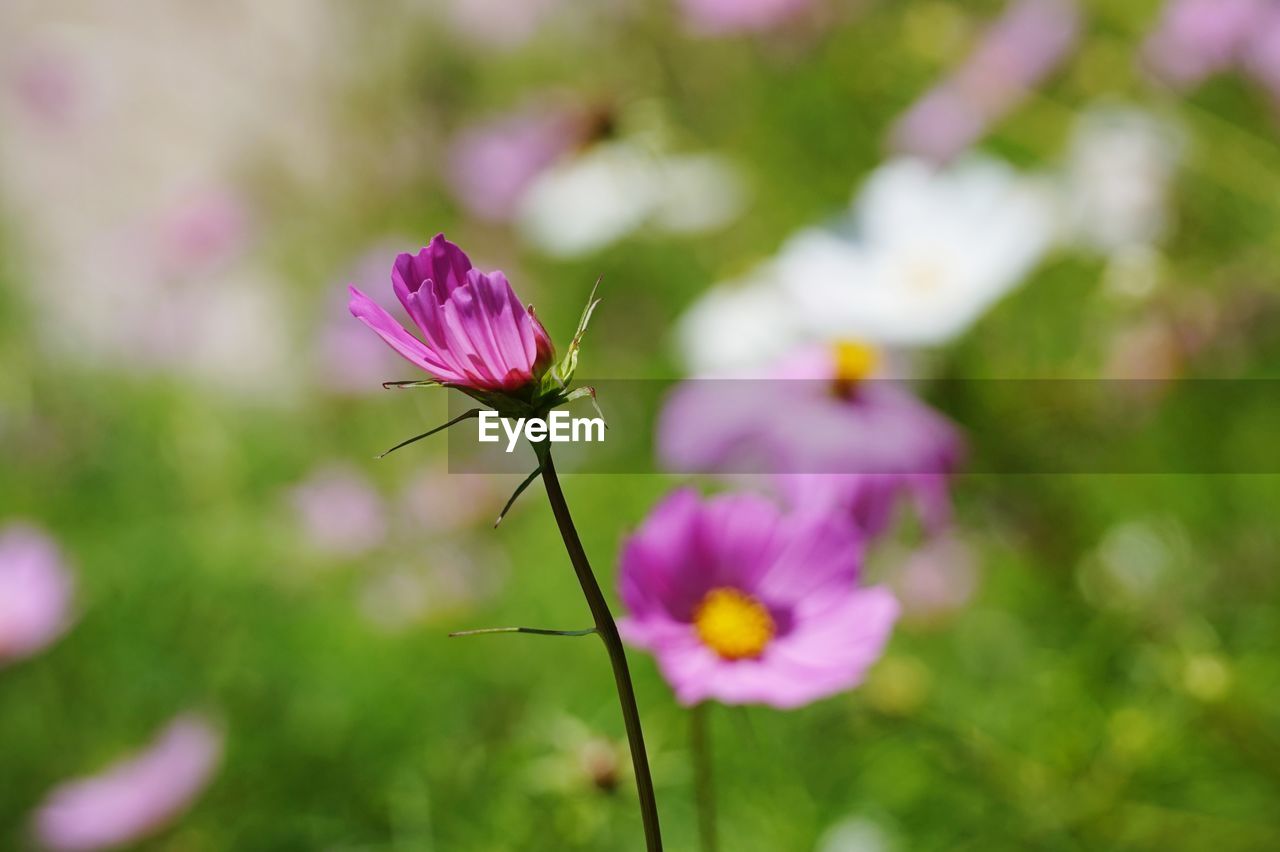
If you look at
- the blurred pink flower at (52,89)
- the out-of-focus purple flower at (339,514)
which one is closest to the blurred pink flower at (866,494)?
the out-of-focus purple flower at (339,514)

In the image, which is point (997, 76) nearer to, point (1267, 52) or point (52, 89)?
point (1267, 52)

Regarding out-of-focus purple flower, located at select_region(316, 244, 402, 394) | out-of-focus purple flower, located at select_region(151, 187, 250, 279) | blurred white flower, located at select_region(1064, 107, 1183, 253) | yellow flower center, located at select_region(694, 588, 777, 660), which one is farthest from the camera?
out-of-focus purple flower, located at select_region(151, 187, 250, 279)

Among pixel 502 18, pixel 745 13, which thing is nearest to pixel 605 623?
pixel 745 13

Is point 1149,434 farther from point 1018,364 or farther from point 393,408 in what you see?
point 393,408

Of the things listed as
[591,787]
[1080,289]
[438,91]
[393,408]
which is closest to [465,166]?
[393,408]

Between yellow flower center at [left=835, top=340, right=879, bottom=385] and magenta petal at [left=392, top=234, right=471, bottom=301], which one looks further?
yellow flower center at [left=835, top=340, right=879, bottom=385]

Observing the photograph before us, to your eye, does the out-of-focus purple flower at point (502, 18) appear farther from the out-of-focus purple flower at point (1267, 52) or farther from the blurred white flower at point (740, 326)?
the out-of-focus purple flower at point (1267, 52)

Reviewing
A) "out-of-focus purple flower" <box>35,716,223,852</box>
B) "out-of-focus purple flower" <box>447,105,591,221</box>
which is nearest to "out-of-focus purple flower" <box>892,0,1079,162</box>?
"out-of-focus purple flower" <box>447,105,591,221</box>

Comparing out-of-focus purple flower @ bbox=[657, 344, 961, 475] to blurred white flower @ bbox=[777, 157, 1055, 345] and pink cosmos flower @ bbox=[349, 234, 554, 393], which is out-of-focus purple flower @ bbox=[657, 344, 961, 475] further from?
pink cosmos flower @ bbox=[349, 234, 554, 393]
